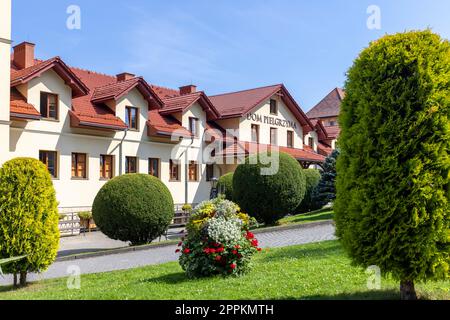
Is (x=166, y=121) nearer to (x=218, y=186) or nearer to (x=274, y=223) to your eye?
(x=218, y=186)

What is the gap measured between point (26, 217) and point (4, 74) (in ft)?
41.0

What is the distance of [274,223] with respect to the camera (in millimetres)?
19047

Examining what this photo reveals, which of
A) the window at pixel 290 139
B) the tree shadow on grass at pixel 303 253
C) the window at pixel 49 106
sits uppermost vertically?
the window at pixel 49 106

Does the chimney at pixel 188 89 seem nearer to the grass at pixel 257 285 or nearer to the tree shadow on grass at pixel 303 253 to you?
the tree shadow on grass at pixel 303 253

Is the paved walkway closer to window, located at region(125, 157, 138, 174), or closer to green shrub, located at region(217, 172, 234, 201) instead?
green shrub, located at region(217, 172, 234, 201)

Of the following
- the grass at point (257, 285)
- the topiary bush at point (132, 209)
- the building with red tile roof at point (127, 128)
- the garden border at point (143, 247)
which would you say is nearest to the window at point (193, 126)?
the building with red tile roof at point (127, 128)

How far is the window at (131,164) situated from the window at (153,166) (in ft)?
3.19

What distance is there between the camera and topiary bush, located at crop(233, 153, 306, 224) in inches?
710

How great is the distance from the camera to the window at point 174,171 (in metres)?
28.2

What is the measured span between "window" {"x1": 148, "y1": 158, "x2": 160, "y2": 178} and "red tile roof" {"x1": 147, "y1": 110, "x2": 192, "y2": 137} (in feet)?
5.34

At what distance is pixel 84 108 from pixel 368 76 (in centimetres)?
2092

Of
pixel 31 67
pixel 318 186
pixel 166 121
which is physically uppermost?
pixel 31 67

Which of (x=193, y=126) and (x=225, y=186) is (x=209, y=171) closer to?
(x=193, y=126)

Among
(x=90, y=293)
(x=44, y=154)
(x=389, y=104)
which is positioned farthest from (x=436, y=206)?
Result: (x=44, y=154)
